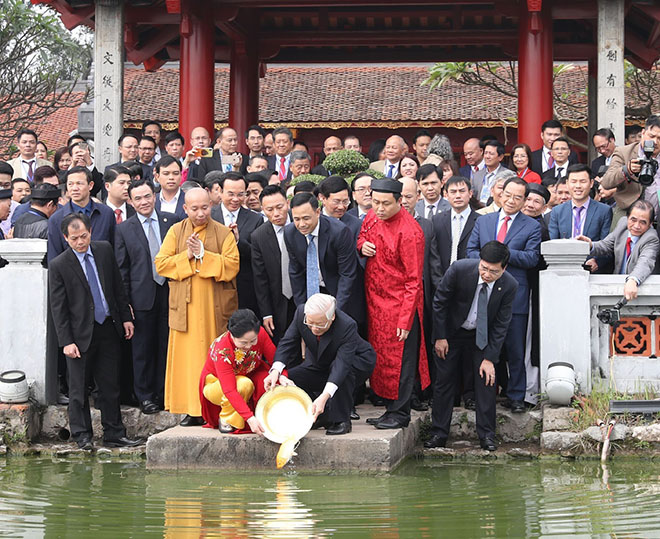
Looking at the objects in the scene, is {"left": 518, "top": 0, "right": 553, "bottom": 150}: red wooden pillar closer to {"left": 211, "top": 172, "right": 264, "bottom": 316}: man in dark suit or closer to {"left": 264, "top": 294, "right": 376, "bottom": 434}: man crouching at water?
{"left": 211, "top": 172, "right": 264, "bottom": 316}: man in dark suit

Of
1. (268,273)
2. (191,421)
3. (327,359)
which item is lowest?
(191,421)

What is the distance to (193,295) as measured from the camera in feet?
24.7

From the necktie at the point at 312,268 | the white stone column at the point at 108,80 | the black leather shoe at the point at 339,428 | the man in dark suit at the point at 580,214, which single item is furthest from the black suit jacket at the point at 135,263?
the white stone column at the point at 108,80

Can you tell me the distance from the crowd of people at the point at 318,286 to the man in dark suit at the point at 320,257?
15 millimetres

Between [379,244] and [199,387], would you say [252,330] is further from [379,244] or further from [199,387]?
[379,244]

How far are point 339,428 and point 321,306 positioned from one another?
2.79 feet

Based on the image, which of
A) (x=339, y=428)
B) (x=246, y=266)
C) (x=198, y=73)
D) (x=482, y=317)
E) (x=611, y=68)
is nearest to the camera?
(x=339, y=428)

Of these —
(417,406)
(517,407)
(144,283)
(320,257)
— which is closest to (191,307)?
(144,283)

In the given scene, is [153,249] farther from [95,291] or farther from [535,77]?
[535,77]

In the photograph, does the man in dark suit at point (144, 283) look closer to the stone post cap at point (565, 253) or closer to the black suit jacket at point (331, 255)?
the black suit jacket at point (331, 255)

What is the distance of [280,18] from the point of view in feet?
47.1

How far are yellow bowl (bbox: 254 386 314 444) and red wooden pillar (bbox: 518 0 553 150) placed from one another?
6.17 metres

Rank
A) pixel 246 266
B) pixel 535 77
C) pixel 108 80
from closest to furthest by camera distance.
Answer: pixel 246 266 < pixel 108 80 < pixel 535 77

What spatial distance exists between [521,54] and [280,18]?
3778 millimetres
